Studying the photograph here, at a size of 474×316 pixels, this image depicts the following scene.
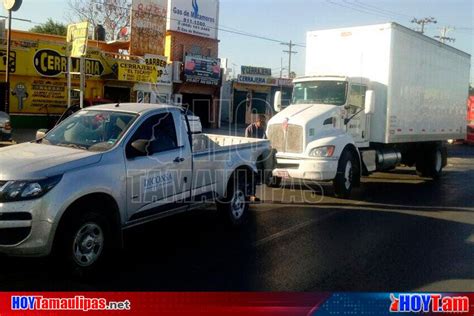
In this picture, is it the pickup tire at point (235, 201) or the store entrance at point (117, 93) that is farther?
the store entrance at point (117, 93)

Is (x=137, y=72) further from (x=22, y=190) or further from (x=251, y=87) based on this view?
(x=22, y=190)

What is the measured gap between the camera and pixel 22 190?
4500 mm

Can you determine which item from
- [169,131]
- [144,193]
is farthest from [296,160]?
[144,193]

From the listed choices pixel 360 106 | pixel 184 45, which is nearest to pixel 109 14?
pixel 184 45

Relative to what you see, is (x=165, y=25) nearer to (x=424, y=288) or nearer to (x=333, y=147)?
(x=333, y=147)

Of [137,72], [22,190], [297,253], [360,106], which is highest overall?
[137,72]

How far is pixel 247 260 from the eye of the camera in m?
5.94

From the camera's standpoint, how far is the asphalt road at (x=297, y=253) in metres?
5.10

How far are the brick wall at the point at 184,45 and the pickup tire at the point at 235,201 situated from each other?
81.7 feet

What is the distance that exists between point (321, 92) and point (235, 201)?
17.7 ft

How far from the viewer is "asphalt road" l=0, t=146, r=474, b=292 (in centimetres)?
510

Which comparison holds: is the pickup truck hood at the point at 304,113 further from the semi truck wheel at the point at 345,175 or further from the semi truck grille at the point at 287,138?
the semi truck wheel at the point at 345,175

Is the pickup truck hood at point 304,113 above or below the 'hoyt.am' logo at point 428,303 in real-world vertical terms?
above

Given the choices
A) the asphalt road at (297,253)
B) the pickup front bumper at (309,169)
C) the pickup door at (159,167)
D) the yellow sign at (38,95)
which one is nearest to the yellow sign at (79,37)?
the pickup front bumper at (309,169)
